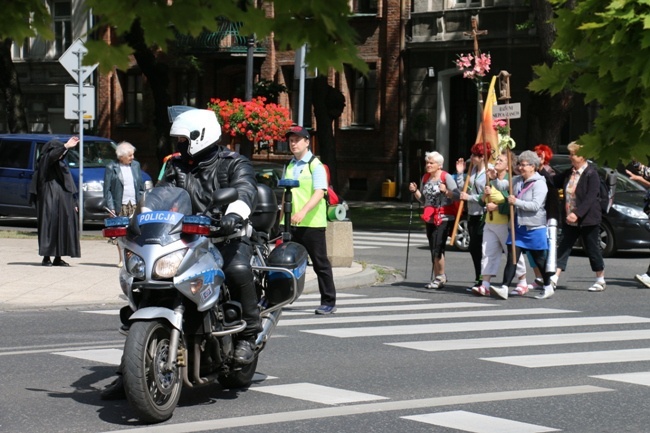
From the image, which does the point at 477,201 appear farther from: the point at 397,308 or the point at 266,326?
the point at 266,326

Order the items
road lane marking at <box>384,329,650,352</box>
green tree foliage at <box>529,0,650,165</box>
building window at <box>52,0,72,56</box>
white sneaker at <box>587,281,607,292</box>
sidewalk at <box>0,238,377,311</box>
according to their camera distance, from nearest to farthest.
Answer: green tree foliage at <box>529,0,650,165</box> < road lane marking at <box>384,329,650,352</box> < sidewalk at <box>0,238,377,311</box> < white sneaker at <box>587,281,607,292</box> < building window at <box>52,0,72,56</box>

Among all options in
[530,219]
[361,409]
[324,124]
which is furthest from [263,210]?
[324,124]

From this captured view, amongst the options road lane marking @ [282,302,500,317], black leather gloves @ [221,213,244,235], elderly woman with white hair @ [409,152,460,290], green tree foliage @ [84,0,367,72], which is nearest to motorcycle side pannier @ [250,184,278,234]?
black leather gloves @ [221,213,244,235]

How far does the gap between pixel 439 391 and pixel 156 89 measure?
2761 centimetres

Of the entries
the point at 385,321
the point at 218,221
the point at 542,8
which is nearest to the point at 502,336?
the point at 385,321

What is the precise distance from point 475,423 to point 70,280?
9563mm

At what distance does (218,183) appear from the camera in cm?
919

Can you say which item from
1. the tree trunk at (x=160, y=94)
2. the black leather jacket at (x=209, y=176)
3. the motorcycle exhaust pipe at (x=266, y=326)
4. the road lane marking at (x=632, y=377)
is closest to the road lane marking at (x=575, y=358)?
the road lane marking at (x=632, y=377)

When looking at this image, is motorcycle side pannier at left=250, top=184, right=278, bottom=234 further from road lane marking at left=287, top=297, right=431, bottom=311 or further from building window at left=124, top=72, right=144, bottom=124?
building window at left=124, top=72, right=144, bottom=124

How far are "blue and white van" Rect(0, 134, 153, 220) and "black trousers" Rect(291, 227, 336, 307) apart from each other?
14.9 metres

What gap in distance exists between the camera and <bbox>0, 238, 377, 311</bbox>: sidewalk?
15.0m

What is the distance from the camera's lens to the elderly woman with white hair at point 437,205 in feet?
55.7

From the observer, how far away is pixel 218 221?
8742 millimetres

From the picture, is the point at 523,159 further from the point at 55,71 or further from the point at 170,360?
the point at 55,71
